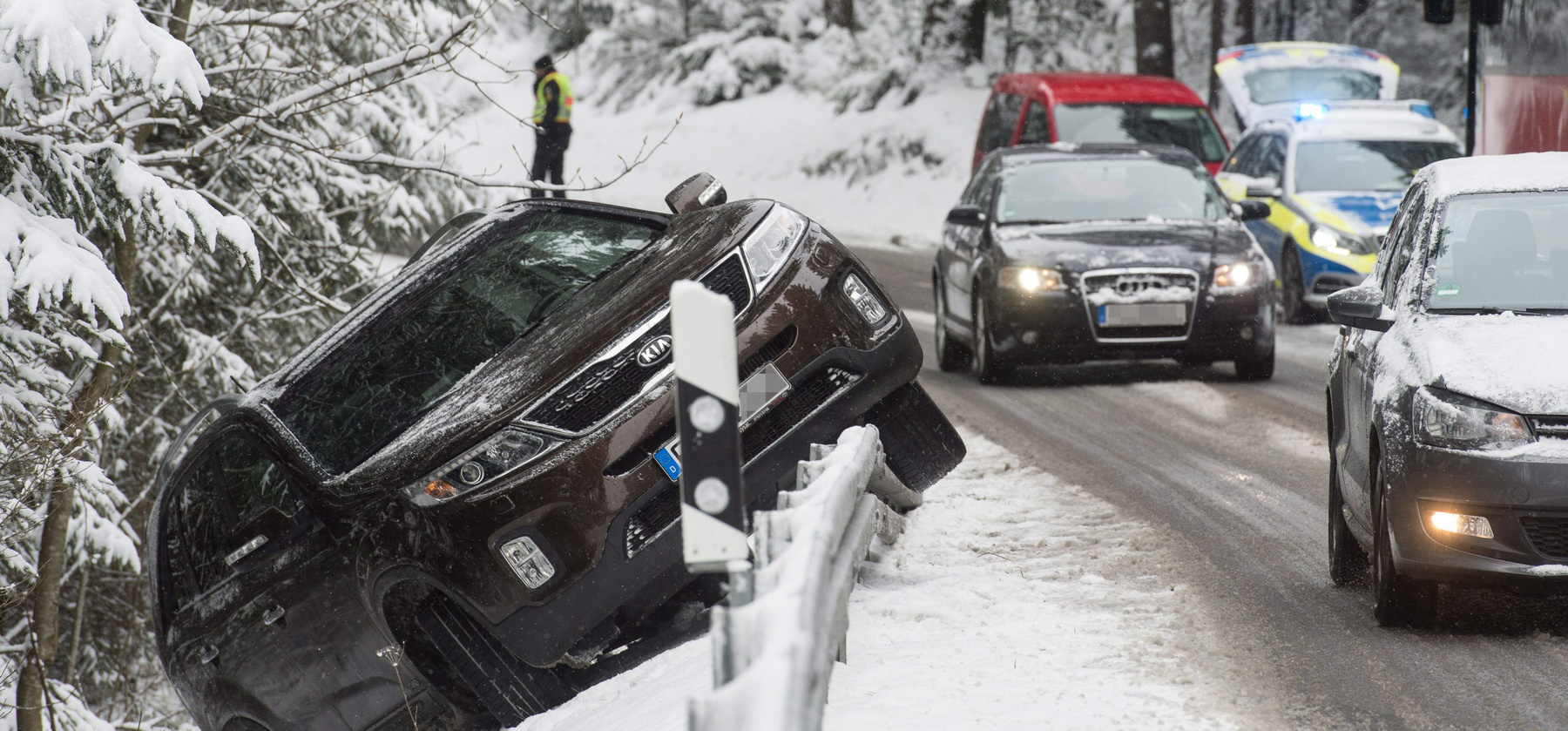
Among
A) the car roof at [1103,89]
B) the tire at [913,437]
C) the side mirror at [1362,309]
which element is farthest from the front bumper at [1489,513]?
the car roof at [1103,89]

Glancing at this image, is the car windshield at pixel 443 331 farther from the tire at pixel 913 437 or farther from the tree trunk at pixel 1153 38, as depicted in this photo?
the tree trunk at pixel 1153 38

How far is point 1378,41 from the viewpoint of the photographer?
3297cm

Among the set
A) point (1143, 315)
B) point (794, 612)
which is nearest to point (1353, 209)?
point (1143, 315)

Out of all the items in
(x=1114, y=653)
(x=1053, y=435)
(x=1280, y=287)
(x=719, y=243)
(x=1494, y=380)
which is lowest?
(x=1280, y=287)

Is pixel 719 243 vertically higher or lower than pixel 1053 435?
higher

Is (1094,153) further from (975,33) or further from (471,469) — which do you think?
(975,33)

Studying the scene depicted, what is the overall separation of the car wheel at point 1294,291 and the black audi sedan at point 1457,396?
26.0ft

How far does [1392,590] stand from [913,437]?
1.71m

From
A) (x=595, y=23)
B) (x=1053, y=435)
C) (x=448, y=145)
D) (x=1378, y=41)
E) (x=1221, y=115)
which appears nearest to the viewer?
(x=1053, y=435)

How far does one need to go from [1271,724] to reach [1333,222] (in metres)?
10.3

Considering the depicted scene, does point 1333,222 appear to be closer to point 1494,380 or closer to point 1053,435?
point 1053,435

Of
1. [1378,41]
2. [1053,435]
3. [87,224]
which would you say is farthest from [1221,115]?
[87,224]

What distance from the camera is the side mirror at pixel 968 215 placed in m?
11.8

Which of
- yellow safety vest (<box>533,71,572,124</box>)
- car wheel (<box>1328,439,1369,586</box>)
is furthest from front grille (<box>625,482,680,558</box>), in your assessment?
yellow safety vest (<box>533,71,572,124</box>)
